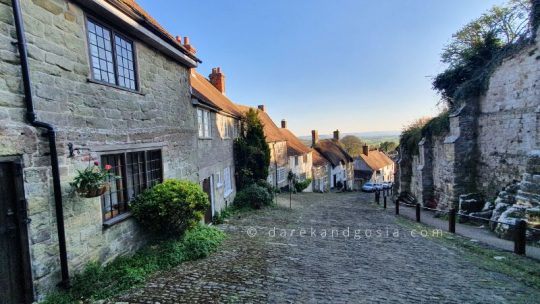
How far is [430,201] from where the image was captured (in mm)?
18797

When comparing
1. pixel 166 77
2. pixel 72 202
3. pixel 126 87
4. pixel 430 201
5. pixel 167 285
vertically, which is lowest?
pixel 430 201

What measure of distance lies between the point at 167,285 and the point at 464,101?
16.6 meters

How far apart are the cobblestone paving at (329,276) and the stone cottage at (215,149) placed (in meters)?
3.15

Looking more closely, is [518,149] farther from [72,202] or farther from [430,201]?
[72,202]

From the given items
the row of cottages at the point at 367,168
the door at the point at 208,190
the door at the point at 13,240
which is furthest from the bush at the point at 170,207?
the row of cottages at the point at 367,168

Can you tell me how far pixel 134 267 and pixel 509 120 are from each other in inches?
609

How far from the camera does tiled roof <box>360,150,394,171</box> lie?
5222cm

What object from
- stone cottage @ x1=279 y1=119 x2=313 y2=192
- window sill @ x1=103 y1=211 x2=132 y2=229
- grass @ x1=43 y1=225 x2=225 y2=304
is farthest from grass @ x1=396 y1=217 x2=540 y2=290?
stone cottage @ x1=279 y1=119 x2=313 y2=192

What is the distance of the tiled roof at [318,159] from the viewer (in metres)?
38.2

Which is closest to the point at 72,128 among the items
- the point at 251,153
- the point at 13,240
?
the point at 13,240

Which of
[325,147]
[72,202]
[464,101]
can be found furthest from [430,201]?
[325,147]

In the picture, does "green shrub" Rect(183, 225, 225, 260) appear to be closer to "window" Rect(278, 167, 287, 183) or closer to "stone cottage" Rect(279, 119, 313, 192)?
"window" Rect(278, 167, 287, 183)

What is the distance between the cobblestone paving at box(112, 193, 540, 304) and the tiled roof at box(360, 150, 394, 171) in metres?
44.0

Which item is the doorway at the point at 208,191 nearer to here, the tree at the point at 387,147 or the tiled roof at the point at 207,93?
the tiled roof at the point at 207,93
